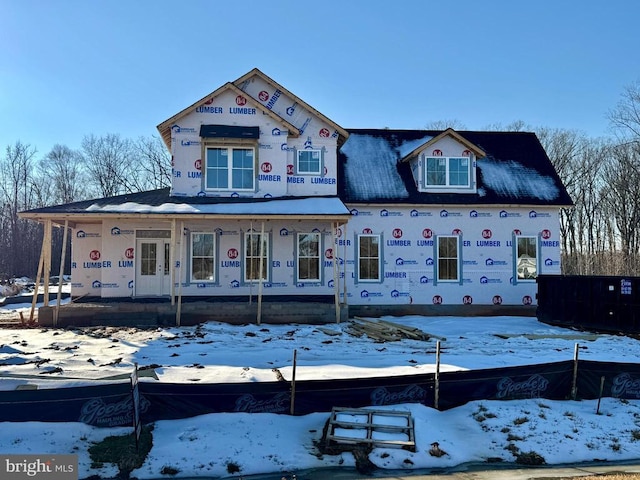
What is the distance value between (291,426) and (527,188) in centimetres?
1510

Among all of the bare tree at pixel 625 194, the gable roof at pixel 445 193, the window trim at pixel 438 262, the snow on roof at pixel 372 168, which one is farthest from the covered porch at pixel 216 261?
the bare tree at pixel 625 194

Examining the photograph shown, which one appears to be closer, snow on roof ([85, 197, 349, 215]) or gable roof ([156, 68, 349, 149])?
snow on roof ([85, 197, 349, 215])

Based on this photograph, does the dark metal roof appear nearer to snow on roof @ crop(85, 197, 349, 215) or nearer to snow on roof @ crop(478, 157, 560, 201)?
snow on roof @ crop(85, 197, 349, 215)

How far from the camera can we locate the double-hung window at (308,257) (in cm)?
1738

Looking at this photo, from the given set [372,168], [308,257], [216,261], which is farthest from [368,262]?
[216,261]

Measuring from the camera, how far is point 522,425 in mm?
7555

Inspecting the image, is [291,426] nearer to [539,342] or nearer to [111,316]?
[539,342]

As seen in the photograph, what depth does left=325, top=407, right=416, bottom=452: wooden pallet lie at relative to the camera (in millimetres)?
6598

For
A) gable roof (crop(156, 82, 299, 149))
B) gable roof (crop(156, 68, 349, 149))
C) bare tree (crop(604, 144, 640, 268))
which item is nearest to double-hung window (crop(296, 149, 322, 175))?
gable roof (crop(156, 68, 349, 149))

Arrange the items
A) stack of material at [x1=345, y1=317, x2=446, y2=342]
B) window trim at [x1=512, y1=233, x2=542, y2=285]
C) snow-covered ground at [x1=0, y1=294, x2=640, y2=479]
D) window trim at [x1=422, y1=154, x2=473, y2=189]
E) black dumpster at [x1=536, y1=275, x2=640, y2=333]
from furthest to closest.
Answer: window trim at [x1=422, y1=154, x2=473, y2=189] < window trim at [x1=512, y1=233, x2=542, y2=285] < black dumpster at [x1=536, y1=275, x2=640, y2=333] < stack of material at [x1=345, y1=317, x2=446, y2=342] < snow-covered ground at [x1=0, y1=294, x2=640, y2=479]

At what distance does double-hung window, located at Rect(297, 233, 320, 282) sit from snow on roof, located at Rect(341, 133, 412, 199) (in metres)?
2.31

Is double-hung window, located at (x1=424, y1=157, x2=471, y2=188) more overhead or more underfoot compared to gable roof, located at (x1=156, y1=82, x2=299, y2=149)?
more underfoot

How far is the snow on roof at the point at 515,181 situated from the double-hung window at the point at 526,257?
1659 mm

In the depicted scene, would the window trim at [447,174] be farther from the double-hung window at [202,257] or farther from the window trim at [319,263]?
the double-hung window at [202,257]
